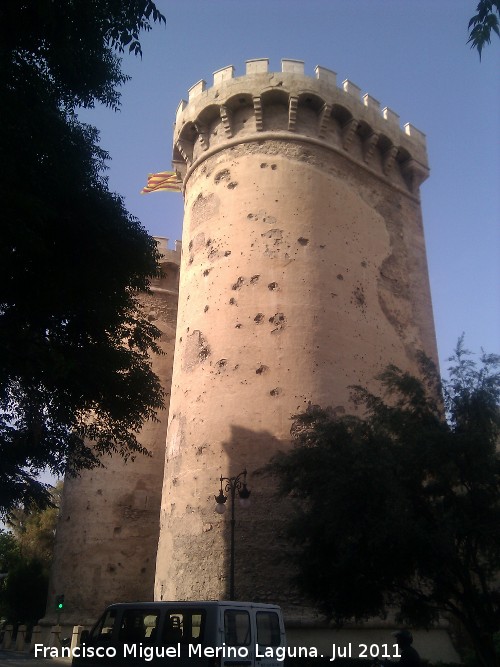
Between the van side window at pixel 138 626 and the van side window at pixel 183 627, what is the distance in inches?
7.7

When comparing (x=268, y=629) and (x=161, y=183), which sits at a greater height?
(x=161, y=183)

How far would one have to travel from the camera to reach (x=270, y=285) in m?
15.9

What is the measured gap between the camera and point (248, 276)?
16125 millimetres

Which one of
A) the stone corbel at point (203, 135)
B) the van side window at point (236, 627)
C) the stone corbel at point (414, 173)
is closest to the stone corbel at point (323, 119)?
the stone corbel at point (203, 135)

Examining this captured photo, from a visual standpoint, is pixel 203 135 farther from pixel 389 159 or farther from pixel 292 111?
pixel 389 159

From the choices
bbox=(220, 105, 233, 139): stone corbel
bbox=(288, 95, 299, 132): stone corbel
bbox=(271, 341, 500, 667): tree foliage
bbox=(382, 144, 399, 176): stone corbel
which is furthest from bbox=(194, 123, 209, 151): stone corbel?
bbox=(271, 341, 500, 667): tree foliage

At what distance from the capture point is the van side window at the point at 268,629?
25.1ft

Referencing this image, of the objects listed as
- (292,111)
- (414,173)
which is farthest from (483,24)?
(414,173)

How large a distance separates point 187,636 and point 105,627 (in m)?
1.45

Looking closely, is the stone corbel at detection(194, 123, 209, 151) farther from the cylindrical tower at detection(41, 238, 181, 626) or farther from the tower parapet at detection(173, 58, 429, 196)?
the cylindrical tower at detection(41, 238, 181, 626)

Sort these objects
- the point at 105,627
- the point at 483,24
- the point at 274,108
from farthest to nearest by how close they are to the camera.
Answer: the point at 274,108 < the point at 105,627 < the point at 483,24

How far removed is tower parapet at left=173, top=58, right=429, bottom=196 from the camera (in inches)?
706

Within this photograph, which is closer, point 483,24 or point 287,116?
point 483,24

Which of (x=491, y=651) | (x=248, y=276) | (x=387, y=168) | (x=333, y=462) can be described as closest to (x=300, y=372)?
(x=248, y=276)
